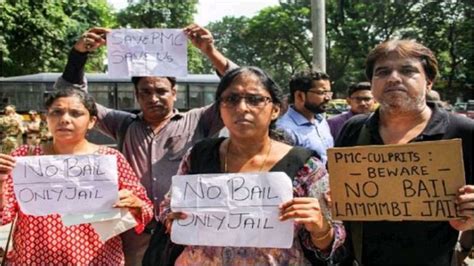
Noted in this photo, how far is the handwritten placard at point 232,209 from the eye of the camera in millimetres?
1874

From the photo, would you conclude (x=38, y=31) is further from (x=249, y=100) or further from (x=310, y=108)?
(x=249, y=100)

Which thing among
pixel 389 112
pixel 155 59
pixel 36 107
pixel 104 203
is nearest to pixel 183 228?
pixel 104 203

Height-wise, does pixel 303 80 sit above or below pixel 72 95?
above

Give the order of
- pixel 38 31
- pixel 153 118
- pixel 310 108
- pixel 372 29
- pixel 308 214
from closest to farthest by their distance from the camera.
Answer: pixel 308 214
pixel 153 118
pixel 310 108
pixel 38 31
pixel 372 29

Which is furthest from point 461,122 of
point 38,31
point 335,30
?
point 335,30

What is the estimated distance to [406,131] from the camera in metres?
2.21

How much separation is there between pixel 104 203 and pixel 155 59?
3.56ft

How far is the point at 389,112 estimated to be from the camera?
223cm

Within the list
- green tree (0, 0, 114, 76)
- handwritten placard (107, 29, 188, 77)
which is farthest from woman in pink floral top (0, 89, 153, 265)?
green tree (0, 0, 114, 76)

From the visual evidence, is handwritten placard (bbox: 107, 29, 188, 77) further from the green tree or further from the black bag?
the green tree

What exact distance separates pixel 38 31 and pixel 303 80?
12352mm

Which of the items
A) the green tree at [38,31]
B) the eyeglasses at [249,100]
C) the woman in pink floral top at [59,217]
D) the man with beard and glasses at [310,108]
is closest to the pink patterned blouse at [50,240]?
the woman in pink floral top at [59,217]

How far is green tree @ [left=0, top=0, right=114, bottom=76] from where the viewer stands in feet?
47.7

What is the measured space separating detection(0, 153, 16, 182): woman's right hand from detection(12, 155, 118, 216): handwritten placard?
26 mm
